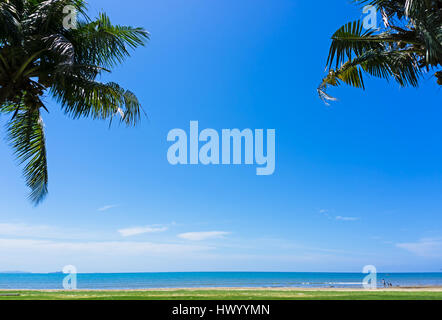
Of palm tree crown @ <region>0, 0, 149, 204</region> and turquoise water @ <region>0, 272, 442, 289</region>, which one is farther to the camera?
turquoise water @ <region>0, 272, 442, 289</region>

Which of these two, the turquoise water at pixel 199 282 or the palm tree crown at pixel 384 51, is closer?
the palm tree crown at pixel 384 51

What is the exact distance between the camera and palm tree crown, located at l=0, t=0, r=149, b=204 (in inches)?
299

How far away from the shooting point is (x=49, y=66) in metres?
8.16

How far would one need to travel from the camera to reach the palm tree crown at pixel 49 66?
7.59 m

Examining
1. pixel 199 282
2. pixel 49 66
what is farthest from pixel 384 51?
pixel 199 282

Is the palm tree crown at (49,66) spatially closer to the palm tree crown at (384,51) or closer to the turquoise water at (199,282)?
the palm tree crown at (384,51)

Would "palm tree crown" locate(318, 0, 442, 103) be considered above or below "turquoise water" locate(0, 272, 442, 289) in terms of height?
above

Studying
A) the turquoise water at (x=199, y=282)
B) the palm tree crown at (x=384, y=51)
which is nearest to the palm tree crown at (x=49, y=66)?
the palm tree crown at (x=384, y=51)

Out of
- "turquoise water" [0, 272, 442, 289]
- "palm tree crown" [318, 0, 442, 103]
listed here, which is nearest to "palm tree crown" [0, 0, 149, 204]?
"palm tree crown" [318, 0, 442, 103]

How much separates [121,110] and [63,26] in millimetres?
2269

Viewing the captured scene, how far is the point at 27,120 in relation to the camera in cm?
935

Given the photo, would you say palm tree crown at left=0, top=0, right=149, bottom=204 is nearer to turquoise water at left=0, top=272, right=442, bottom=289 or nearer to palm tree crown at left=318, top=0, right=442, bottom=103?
palm tree crown at left=318, top=0, right=442, bottom=103

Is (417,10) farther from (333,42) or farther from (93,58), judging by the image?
(93,58)
